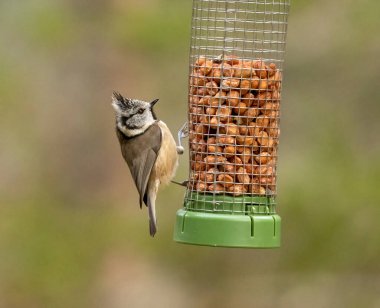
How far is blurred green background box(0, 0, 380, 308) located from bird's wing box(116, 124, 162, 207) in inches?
107

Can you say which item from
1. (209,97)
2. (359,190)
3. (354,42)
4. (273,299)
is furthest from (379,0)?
(209,97)

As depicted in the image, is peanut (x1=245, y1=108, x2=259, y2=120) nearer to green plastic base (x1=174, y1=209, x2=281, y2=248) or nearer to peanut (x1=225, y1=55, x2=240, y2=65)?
peanut (x1=225, y1=55, x2=240, y2=65)

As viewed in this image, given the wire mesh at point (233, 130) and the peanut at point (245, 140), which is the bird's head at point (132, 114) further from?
the peanut at point (245, 140)

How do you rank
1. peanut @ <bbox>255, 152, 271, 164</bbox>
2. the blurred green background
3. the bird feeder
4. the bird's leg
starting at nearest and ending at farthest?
1. the bird feeder
2. peanut @ <bbox>255, 152, 271, 164</bbox>
3. the bird's leg
4. the blurred green background

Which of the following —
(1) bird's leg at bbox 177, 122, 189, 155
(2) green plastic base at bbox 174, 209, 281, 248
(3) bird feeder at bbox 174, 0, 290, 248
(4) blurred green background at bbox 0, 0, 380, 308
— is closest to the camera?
(2) green plastic base at bbox 174, 209, 281, 248

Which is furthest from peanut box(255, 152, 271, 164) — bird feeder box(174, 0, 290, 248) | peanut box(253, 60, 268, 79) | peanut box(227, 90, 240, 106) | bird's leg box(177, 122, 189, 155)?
bird's leg box(177, 122, 189, 155)

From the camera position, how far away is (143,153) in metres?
9.61

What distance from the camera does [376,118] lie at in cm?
1259

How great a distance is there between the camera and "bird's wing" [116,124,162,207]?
31.4ft

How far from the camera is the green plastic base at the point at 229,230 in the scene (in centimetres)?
843

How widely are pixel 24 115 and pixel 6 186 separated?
2.14 ft

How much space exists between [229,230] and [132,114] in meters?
1.37

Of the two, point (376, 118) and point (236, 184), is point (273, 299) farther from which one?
point (236, 184)

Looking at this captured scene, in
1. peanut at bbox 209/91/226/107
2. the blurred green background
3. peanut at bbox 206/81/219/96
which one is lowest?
the blurred green background
